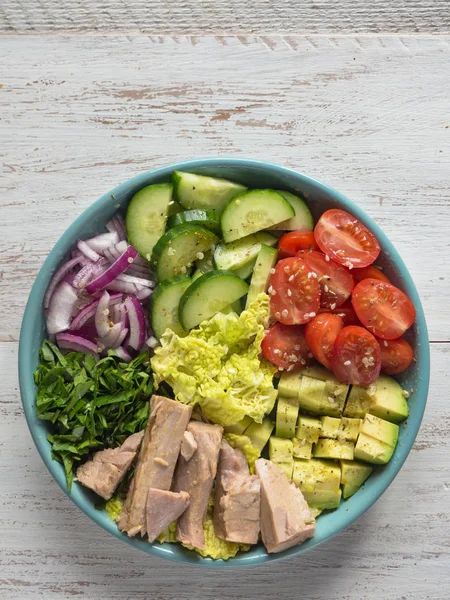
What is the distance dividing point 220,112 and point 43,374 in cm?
134

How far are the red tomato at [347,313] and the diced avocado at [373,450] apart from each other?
46 centimetres

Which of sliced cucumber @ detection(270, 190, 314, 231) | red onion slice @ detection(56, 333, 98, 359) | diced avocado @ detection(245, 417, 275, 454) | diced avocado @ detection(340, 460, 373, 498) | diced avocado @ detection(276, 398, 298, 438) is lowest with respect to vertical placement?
diced avocado @ detection(340, 460, 373, 498)

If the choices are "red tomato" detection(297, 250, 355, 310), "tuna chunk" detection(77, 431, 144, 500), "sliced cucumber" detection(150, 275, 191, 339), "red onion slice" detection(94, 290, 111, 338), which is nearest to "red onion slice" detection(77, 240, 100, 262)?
"red onion slice" detection(94, 290, 111, 338)

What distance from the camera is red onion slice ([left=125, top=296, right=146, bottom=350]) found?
2664mm

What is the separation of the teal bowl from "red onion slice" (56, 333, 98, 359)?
8 cm

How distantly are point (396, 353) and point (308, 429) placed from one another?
1.56 feet

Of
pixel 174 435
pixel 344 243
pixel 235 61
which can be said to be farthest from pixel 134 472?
pixel 235 61

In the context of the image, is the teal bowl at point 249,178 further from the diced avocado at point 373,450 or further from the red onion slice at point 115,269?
the red onion slice at point 115,269

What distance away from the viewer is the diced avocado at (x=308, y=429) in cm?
270

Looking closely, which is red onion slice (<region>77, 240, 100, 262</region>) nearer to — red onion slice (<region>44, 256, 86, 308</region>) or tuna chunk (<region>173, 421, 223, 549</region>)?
red onion slice (<region>44, 256, 86, 308</region>)

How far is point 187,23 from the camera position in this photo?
2.86 meters

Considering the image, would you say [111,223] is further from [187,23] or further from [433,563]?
[433,563]

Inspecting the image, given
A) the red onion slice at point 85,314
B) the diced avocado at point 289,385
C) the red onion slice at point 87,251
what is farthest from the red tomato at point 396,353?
the red onion slice at point 87,251

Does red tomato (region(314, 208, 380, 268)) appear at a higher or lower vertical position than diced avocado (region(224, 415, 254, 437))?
higher
